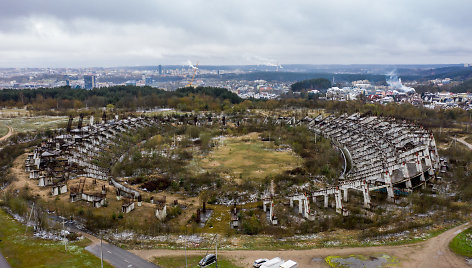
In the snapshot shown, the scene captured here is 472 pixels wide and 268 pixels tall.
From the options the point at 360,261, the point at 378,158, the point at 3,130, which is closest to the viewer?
the point at 360,261

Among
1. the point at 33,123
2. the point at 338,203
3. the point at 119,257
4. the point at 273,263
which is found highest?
the point at 33,123

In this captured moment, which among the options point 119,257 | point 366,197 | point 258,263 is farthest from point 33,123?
point 366,197

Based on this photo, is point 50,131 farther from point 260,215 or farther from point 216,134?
point 260,215

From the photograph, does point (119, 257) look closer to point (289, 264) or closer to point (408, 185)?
point (289, 264)

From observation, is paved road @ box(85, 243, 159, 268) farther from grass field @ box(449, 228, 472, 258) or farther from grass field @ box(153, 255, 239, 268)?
grass field @ box(449, 228, 472, 258)

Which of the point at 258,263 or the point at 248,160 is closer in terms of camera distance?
the point at 258,263

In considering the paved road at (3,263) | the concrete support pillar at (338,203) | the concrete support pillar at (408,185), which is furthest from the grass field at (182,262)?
the concrete support pillar at (408,185)

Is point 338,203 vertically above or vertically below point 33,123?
below

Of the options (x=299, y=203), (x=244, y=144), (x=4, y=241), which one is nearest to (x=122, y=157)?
(x=244, y=144)
